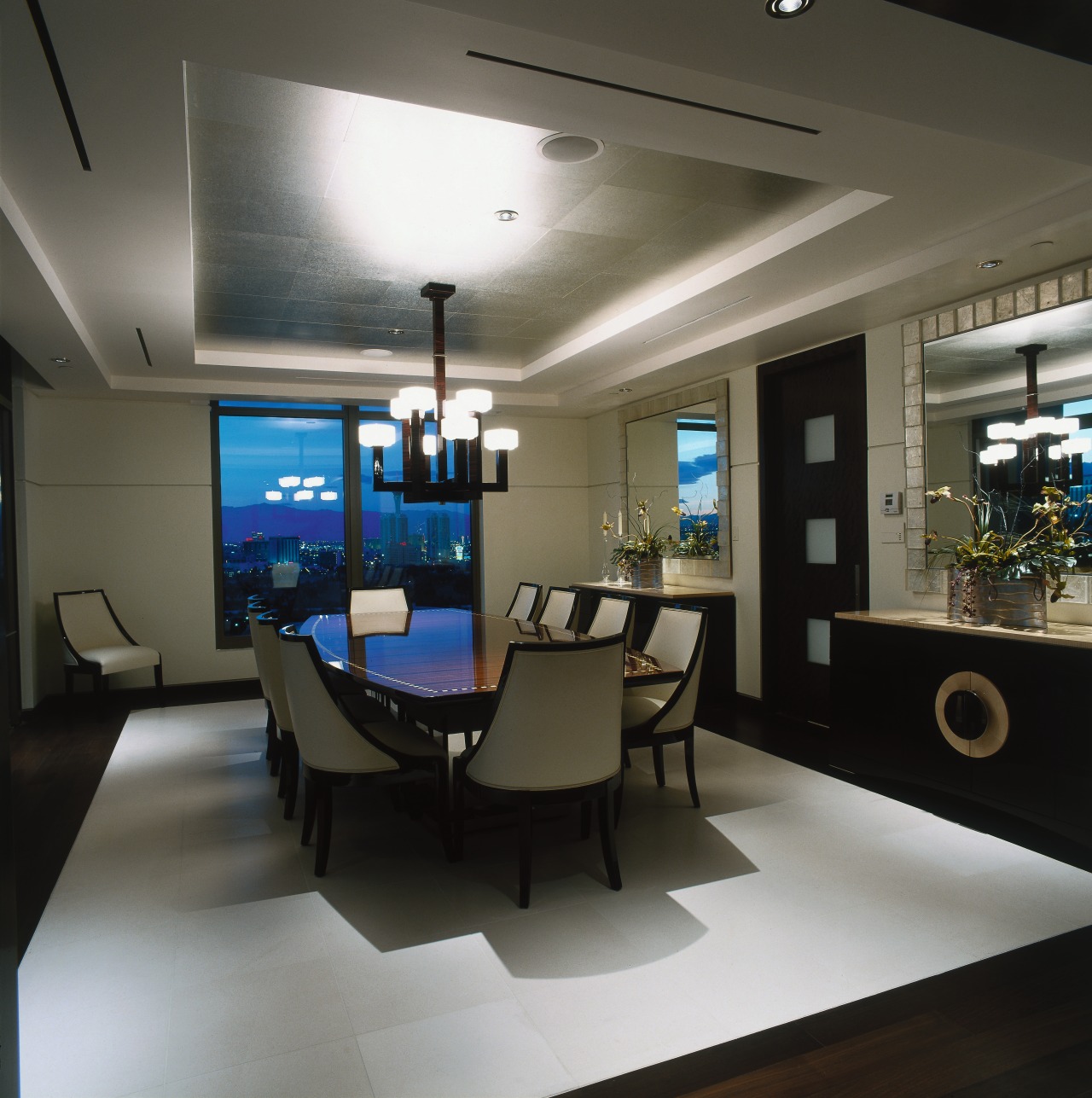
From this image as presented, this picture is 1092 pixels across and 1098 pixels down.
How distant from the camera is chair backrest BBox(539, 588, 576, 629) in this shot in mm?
5258

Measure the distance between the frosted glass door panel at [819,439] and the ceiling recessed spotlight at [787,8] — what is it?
355 centimetres

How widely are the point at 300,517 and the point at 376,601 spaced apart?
1611mm

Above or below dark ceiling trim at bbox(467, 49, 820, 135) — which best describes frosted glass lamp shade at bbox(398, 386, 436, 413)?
below

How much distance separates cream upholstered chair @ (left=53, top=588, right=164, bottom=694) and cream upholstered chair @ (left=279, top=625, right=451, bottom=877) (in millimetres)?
3457

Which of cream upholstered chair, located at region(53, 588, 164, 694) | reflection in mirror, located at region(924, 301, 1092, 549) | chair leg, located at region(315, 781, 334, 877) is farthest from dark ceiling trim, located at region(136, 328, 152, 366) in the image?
reflection in mirror, located at region(924, 301, 1092, 549)

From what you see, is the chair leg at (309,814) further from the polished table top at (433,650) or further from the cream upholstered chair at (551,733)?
the cream upholstered chair at (551,733)

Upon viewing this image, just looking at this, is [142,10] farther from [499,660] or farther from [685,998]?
[685,998]

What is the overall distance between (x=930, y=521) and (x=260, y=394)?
206 inches

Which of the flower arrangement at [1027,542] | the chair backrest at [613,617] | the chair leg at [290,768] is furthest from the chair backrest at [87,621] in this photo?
the flower arrangement at [1027,542]

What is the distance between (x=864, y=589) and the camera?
15.9ft

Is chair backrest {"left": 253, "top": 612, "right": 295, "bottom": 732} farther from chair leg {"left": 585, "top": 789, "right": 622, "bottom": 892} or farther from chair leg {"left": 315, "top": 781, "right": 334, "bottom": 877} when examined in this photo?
chair leg {"left": 585, "top": 789, "right": 622, "bottom": 892}

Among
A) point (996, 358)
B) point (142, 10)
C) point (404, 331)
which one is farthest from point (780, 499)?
point (142, 10)

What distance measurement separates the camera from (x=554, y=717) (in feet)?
8.91

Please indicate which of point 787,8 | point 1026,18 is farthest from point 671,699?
point 1026,18
